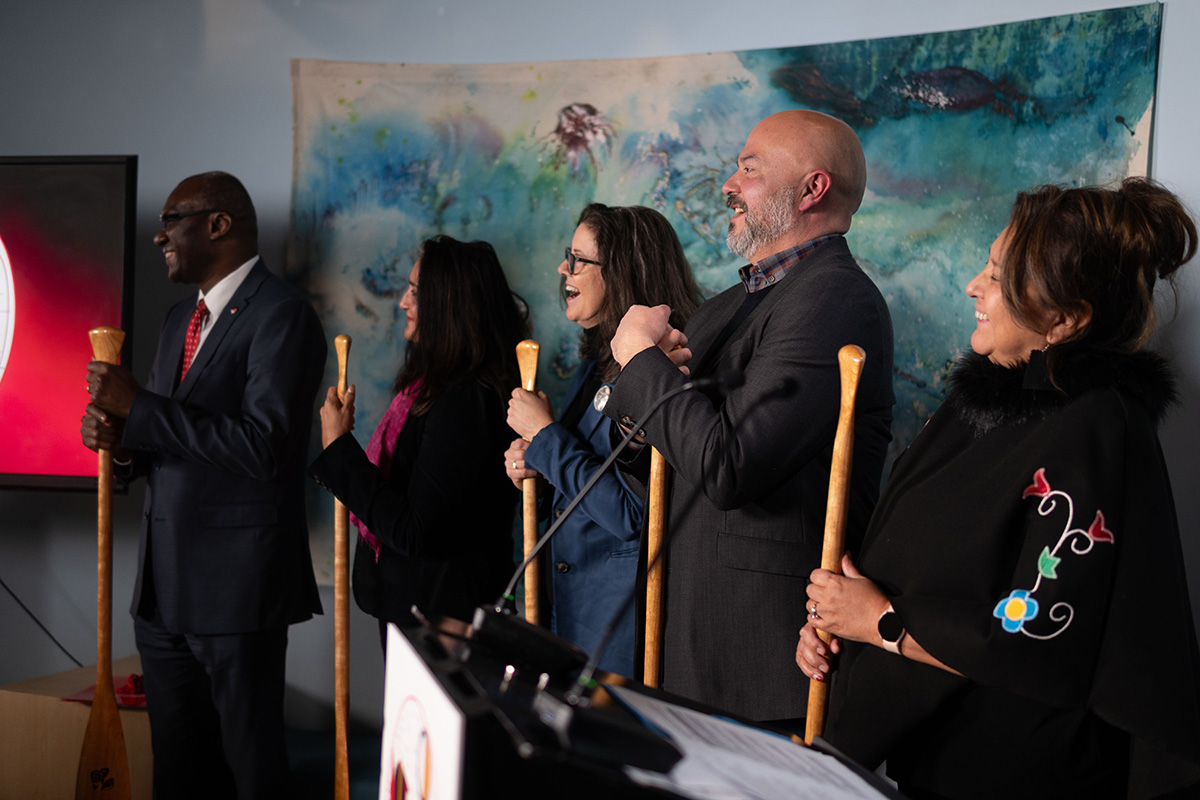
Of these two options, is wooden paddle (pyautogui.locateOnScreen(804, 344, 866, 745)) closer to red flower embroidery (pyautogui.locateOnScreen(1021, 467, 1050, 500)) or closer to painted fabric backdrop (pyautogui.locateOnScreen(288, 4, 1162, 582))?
red flower embroidery (pyautogui.locateOnScreen(1021, 467, 1050, 500))

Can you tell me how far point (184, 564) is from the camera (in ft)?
8.29

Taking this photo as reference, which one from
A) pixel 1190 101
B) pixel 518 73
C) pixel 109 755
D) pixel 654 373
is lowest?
pixel 109 755

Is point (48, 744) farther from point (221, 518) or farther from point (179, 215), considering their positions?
point (179, 215)

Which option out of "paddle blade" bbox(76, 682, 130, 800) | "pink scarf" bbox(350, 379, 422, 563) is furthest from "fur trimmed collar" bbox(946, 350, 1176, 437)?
"paddle blade" bbox(76, 682, 130, 800)

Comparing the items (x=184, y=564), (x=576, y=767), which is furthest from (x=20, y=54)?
(x=576, y=767)

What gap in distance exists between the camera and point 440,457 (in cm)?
233

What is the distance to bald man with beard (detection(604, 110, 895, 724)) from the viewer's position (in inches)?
60.8

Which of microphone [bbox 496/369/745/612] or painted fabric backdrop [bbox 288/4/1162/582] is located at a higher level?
painted fabric backdrop [bbox 288/4/1162/582]

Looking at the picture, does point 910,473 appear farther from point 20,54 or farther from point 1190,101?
point 20,54

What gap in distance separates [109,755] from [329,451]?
3.72 feet

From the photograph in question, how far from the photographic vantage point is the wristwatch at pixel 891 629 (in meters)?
1.29

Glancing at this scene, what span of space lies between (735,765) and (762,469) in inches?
31.7

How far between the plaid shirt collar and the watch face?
0.72 m

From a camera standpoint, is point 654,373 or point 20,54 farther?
point 20,54
